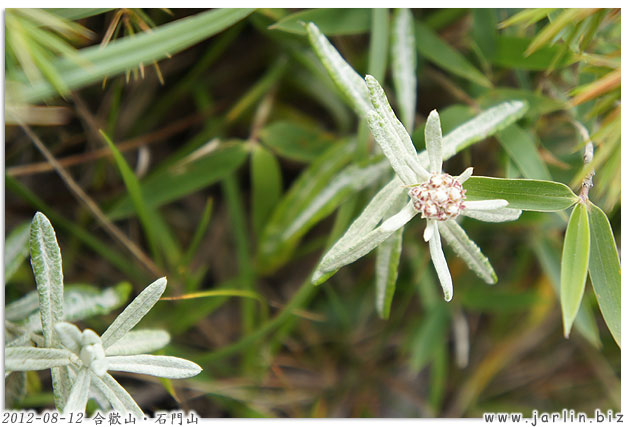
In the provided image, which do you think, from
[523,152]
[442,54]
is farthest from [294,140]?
[523,152]

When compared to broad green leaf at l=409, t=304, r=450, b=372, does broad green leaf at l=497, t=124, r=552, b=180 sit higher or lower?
higher

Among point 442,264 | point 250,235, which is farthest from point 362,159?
point 250,235

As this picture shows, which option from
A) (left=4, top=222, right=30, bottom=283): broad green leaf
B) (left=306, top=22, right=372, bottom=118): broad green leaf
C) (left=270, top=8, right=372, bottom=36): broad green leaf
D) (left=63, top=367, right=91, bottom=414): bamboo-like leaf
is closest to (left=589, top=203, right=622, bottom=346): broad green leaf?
(left=306, top=22, right=372, bottom=118): broad green leaf

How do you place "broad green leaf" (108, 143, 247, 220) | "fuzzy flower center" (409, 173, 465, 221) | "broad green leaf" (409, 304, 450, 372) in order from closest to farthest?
"fuzzy flower center" (409, 173, 465, 221), "broad green leaf" (108, 143, 247, 220), "broad green leaf" (409, 304, 450, 372)

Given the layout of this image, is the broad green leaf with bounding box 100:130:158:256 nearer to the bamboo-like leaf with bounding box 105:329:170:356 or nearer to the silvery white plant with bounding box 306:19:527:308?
the bamboo-like leaf with bounding box 105:329:170:356

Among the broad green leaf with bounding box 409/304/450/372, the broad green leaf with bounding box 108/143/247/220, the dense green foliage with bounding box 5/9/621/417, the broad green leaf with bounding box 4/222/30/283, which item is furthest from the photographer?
the broad green leaf with bounding box 409/304/450/372

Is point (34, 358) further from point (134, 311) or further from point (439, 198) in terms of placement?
point (439, 198)

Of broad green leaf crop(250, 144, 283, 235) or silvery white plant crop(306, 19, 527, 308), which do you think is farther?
broad green leaf crop(250, 144, 283, 235)

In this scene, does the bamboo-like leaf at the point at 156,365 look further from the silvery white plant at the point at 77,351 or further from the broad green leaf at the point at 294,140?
the broad green leaf at the point at 294,140
